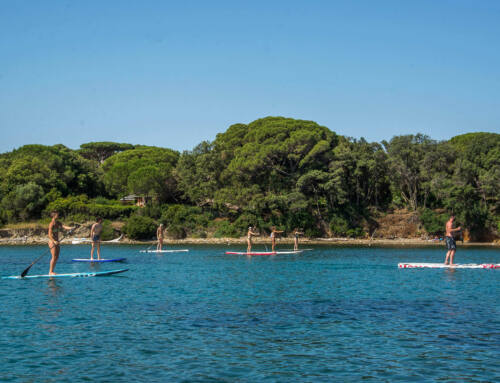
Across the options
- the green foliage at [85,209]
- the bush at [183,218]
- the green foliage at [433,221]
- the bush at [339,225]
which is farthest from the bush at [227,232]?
the green foliage at [433,221]

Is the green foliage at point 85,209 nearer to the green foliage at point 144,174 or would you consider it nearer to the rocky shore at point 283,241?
the rocky shore at point 283,241

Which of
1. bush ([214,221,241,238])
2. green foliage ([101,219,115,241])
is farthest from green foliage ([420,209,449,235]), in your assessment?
green foliage ([101,219,115,241])

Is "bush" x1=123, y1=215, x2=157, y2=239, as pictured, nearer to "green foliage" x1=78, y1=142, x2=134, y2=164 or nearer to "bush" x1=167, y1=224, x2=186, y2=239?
"bush" x1=167, y1=224, x2=186, y2=239

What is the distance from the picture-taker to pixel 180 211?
231ft

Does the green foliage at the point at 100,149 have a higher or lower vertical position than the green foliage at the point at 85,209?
higher

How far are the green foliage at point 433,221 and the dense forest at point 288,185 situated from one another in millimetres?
126

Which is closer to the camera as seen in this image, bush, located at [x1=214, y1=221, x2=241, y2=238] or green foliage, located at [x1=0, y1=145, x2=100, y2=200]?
bush, located at [x1=214, y1=221, x2=241, y2=238]

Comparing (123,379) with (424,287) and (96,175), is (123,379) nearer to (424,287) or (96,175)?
(424,287)

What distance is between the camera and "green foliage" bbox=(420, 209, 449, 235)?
65875mm

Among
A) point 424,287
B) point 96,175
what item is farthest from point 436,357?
point 96,175

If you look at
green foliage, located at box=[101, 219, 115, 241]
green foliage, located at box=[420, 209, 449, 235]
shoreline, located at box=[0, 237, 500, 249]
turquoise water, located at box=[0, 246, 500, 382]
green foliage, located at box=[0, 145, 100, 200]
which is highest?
green foliage, located at box=[0, 145, 100, 200]

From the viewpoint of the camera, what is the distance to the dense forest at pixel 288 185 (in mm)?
65000

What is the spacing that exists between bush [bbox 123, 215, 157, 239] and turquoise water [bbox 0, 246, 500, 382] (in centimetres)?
4042

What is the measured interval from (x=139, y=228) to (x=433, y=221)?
35.9m
